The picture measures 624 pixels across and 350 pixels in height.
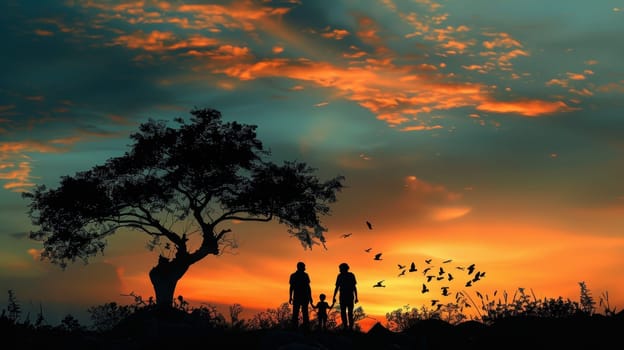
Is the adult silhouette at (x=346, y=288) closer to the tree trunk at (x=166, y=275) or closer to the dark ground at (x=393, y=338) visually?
the dark ground at (x=393, y=338)

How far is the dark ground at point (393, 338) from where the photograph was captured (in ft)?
59.7

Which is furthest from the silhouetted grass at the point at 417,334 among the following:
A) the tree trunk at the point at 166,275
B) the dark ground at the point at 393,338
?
the tree trunk at the point at 166,275

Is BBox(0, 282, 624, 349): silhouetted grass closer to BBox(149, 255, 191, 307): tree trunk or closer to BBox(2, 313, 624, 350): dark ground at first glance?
BBox(2, 313, 624, 350): dark ground

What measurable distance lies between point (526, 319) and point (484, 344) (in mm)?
1934

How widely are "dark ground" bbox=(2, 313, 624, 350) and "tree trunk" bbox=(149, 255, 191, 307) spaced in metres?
11.9

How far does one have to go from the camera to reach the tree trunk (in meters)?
35.5

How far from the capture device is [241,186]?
3731 centimetres

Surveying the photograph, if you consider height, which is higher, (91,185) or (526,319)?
(91,185)

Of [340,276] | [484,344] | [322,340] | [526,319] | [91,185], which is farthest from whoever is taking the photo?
[91,185]

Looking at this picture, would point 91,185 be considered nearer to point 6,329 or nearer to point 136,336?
point 136,336

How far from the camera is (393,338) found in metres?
21.4

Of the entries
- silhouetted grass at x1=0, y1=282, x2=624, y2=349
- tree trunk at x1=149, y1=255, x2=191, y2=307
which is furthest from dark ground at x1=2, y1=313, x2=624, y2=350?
tree trunk at x1=149, y1=255, x2=191, y2=307

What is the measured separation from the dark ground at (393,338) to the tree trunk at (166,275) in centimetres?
1189

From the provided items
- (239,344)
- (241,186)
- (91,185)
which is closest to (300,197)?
(241,186)
